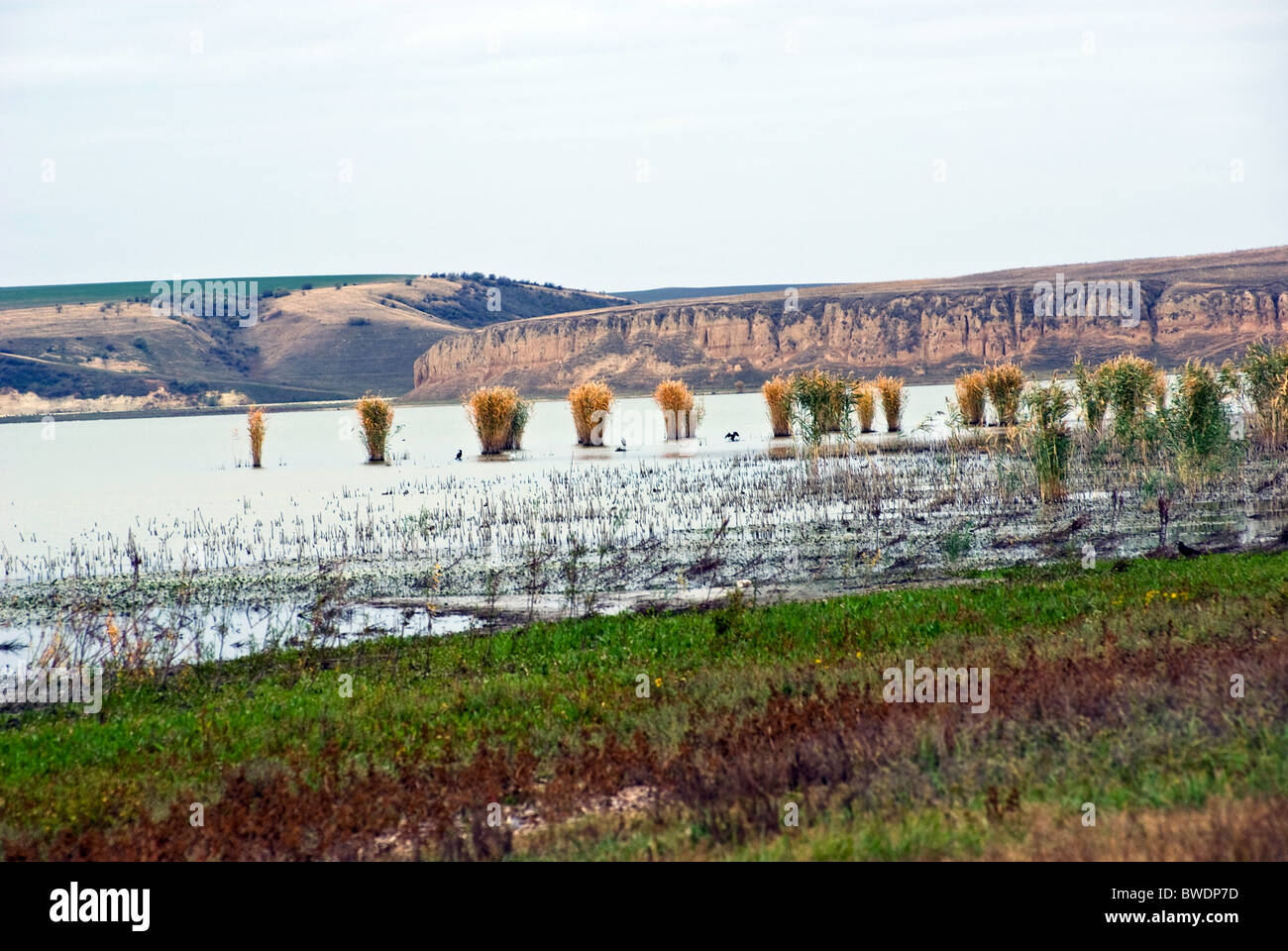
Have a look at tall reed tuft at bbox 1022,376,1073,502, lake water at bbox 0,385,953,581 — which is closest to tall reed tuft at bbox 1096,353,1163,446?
tall reed tuft at bbox 1022,376,1073,502

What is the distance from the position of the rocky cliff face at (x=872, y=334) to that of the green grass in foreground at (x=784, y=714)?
88774 mm

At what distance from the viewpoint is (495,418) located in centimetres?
3638

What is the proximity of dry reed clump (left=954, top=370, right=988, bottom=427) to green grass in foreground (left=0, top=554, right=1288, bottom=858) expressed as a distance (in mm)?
26584

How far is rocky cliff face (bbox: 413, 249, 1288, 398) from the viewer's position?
318ft

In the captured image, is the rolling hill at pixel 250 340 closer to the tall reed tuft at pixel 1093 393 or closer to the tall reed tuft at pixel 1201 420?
the tall reed tuft at pixel 1093 393

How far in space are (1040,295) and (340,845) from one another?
10716 centimetres

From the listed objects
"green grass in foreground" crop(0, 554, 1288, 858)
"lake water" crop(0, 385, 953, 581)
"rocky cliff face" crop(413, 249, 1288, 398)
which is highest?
"rocky cliff face" crop(413, 249, 1288, 398)

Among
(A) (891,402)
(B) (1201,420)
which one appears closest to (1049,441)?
(B) (1201,420)

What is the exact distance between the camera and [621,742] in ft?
24.1

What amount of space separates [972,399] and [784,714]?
32900mm

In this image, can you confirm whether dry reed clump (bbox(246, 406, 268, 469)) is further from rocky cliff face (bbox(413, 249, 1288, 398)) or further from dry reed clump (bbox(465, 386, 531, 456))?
rocky cliff face (bbox(413, 249, 1288, 398))

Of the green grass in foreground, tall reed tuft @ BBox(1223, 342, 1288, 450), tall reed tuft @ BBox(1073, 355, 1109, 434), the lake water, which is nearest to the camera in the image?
Result: the green grass in foreground

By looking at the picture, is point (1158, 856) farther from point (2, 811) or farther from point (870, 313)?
point (870, 313)
